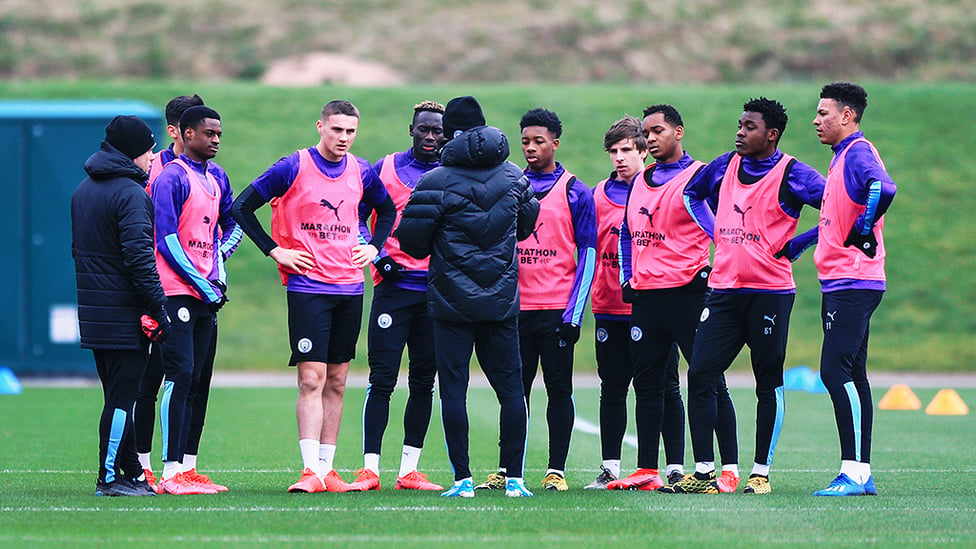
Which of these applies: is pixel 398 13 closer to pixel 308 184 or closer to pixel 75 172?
pixel 75 172

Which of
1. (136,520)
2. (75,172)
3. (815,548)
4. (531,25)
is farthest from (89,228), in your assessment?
(531,25)

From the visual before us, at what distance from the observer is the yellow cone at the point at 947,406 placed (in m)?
14.4

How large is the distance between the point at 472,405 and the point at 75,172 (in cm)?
690

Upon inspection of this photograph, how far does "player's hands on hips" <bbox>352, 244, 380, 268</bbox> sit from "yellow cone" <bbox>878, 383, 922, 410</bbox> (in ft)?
27.5

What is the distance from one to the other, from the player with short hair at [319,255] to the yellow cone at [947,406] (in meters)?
8.08

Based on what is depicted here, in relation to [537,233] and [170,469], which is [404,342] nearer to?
[537,233]

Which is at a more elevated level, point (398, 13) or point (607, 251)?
point (398, 13)

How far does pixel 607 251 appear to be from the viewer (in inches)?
364

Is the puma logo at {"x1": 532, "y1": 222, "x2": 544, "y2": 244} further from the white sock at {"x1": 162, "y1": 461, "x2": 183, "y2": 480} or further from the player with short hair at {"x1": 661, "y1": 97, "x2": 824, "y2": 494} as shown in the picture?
the white sock at {"x1": 162, "y1": 461, "x2": 183, "y2": 480}

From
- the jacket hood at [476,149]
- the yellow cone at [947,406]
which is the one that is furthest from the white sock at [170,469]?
the yellow cone at [947,406]

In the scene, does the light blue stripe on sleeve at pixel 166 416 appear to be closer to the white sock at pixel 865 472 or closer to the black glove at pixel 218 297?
the black glove at pixel 218 297

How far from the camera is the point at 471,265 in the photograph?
7848 millimetres

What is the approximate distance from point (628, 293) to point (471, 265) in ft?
4.38

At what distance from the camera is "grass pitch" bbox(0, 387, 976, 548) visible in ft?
21.6
